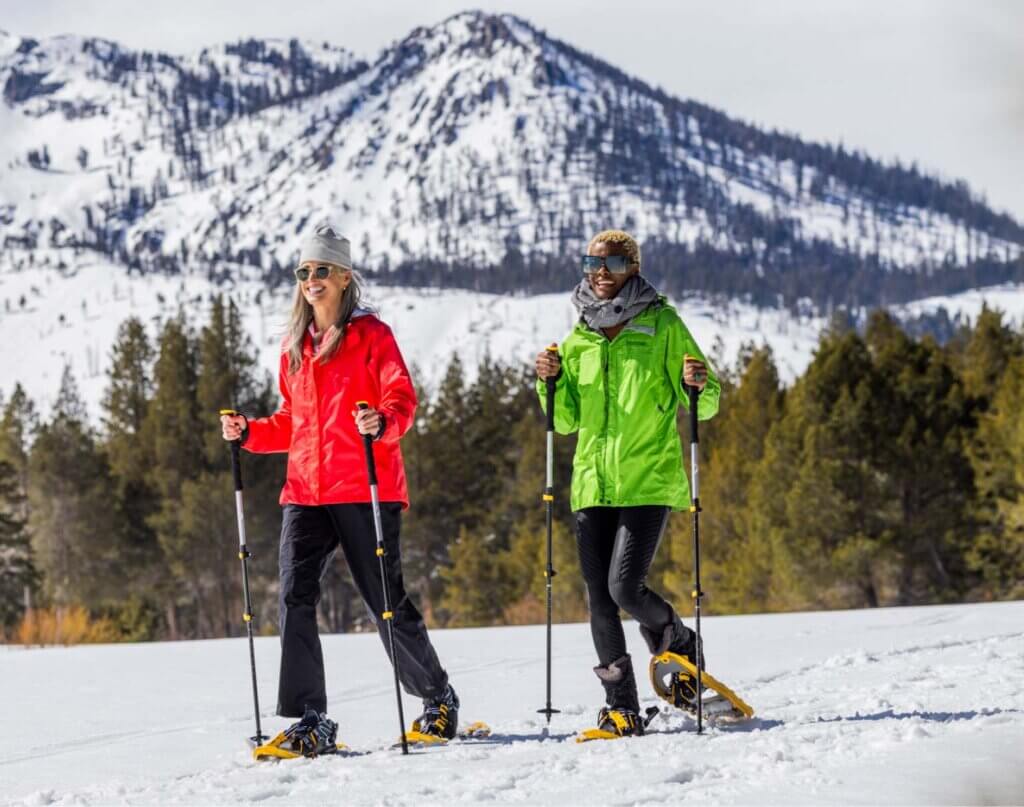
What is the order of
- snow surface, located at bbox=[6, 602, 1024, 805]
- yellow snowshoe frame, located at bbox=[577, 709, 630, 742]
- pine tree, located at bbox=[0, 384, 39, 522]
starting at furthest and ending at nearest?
pine tree, located at bbox=[0, 384, 39, 522] < yellow snowshoe frame, located at bbox=[577, 709, 630, 742] < snow surface, located at bbox=[6, 602, 1024, 805]

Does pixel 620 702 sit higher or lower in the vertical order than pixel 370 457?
lower

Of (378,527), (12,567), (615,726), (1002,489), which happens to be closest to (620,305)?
(378,527)

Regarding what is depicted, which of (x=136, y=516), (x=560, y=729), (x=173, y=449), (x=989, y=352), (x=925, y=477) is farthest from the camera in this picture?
(x=136, y=516)

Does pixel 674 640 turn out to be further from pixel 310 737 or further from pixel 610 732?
pixel 310 737

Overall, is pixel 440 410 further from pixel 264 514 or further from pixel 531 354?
pixel 531 354

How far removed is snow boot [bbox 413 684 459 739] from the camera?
218 inches

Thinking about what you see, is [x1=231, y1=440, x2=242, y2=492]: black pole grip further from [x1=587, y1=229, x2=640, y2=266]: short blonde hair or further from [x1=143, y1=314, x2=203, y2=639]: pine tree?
[x1=143, y1=314, x2=203, y2=639]: pine tree

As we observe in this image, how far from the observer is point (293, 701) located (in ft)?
17.9

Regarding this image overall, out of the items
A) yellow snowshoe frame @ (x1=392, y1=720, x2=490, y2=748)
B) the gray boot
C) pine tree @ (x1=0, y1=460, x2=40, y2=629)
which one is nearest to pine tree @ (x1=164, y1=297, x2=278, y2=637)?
pine tree @ (x1=0, y1=460, x2=40, y2=629)

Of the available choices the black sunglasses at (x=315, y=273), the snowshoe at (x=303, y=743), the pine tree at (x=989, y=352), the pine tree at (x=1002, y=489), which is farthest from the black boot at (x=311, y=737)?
the pine tree at (x=989, y=352)

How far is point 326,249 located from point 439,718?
2083mm

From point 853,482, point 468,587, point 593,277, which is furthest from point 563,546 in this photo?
point 593,277

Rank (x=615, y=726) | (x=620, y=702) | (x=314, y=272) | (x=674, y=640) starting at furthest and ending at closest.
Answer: (x=674, y=640), (x=314, y=272), (x=620, y=702), (x=615, y=726)

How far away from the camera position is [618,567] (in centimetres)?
546
